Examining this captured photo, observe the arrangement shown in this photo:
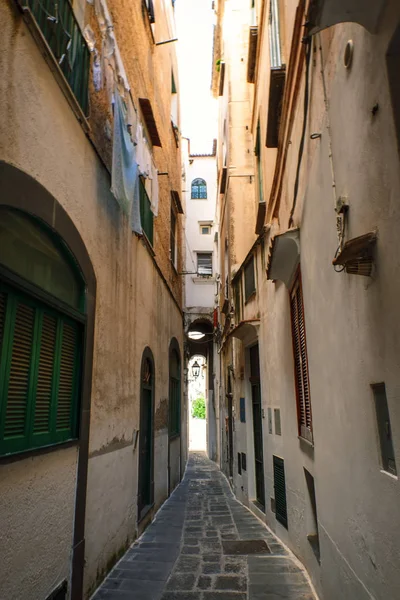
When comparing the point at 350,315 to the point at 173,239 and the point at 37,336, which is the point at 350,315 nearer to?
the point at 37,336

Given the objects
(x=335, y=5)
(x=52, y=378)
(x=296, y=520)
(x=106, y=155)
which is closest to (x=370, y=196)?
(x=335, y=5)

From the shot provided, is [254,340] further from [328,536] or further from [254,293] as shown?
[328,536]

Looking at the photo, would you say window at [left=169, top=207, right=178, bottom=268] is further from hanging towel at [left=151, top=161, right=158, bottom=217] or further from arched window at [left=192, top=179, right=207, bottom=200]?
arched window at [left=192, top=179, right=207, bottom=200]

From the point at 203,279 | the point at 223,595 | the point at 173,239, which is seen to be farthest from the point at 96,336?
the point at 203,279

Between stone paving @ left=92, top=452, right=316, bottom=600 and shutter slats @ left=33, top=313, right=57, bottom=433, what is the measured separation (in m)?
2.07

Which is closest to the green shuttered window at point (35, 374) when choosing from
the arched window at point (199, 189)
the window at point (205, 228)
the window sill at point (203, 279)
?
the window sill at point (203, 279)

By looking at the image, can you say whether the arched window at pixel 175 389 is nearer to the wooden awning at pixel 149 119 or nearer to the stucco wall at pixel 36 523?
the wooden awning at pixel 149 119

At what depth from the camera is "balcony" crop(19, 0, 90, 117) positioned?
3.36 meters

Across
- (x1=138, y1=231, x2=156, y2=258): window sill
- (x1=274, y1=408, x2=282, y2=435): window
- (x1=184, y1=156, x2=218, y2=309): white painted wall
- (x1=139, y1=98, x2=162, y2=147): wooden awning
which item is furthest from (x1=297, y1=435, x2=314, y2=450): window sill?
(x1=184, y1=156, x2=218, y2=309): white painted wall

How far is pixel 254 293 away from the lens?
8.38m

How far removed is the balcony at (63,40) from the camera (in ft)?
11.0

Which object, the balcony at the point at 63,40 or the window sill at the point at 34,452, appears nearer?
the window sill at the point at 34,452

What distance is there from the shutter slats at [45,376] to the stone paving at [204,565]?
6.81 ft

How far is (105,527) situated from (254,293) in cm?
501
